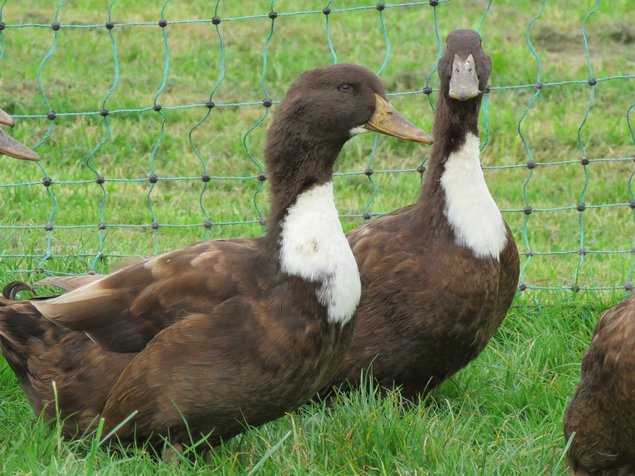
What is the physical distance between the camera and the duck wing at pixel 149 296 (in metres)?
3.87

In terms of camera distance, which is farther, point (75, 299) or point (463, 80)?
point (463, 80)

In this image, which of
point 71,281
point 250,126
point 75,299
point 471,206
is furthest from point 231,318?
point 250,126

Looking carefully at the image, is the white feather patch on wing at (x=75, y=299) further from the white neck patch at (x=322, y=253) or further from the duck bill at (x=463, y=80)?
the duck bill at (x=463, y=80)

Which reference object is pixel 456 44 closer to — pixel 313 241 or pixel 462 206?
pixel 462 206

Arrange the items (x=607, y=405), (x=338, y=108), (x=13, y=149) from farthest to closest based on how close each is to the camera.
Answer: (x=338, y=108) < (x=13, y=149) < (x=607, y=405)

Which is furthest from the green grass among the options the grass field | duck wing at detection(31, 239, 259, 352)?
duck wing at detection(31, 239, 259, 352)

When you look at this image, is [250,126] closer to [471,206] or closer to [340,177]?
[340,177]

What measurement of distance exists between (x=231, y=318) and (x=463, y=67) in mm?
1311

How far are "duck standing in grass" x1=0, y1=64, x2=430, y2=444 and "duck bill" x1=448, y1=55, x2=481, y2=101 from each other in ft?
1.20

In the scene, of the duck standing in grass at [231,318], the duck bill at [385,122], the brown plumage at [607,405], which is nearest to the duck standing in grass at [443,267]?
the duck bill at [385,122]

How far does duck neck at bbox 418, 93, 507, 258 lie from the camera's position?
176 inches

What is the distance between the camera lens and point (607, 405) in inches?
144

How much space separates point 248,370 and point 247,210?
3102 mm

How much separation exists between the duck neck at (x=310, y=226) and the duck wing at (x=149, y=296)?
0.14m
